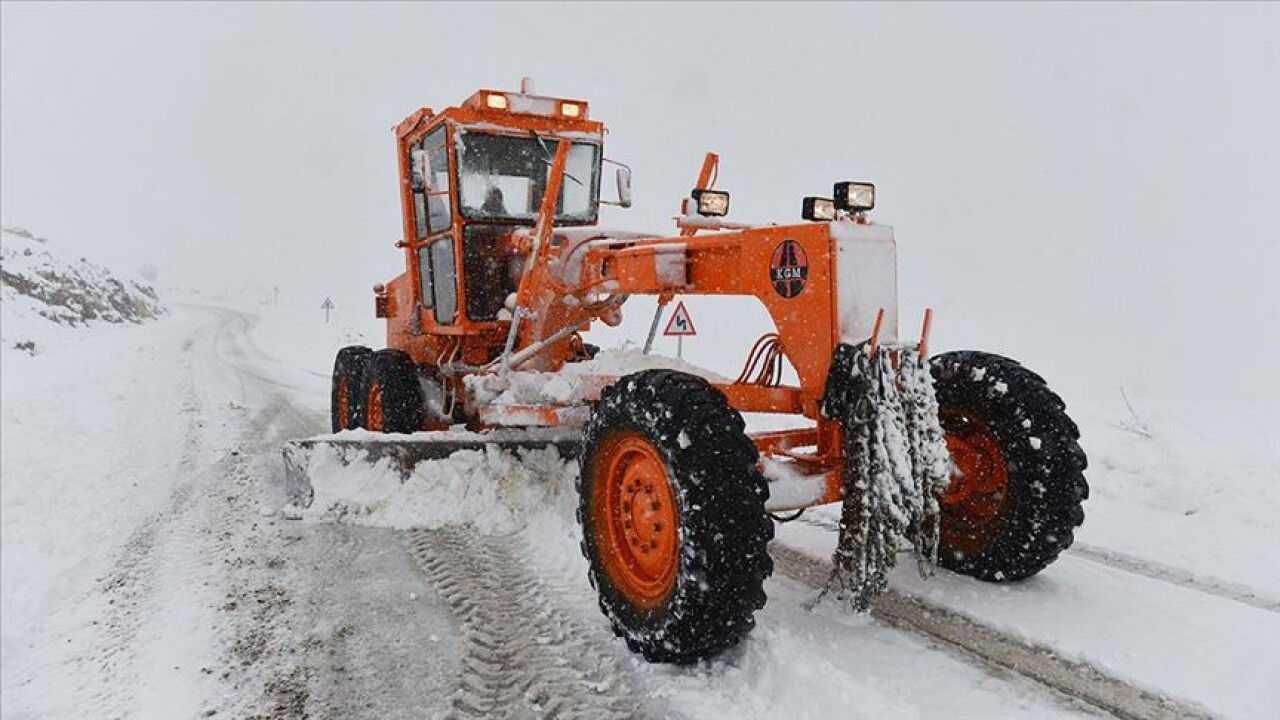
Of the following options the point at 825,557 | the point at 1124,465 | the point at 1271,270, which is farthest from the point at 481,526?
the point at 1271,270

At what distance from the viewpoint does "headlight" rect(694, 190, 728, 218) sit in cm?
416

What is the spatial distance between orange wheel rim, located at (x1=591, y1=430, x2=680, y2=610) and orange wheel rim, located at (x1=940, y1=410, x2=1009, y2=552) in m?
1.44

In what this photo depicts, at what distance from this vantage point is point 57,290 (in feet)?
86.0

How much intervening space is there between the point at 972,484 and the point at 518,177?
3968mm

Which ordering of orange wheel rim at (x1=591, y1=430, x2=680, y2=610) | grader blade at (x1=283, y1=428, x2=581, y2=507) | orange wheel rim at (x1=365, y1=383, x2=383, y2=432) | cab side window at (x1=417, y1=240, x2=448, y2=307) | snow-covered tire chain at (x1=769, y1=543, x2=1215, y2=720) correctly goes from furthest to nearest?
cab side window at (x1=417, y1=240, x2=448, y2=307) → orange wheel rim at (x1=365, y1=383, x2=383, y2=432) → grader blade at (x1=283, y1=428, x2=581, y2=507) → orange wheel rim at (x1=591, y1=430, x2=680, y2=610) → snow-covered tire chain at (x1=769, y1=543, x2=1215, y2=720)

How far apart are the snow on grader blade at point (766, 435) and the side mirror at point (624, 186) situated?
653mm

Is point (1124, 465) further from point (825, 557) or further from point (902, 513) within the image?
point (902, 513)

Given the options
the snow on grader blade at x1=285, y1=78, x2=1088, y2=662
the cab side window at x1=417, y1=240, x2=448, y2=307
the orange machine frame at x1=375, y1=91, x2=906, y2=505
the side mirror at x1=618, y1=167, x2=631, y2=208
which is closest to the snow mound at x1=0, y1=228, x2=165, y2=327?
the cab side window at x1=417, y1=240, x2=448, y2=307

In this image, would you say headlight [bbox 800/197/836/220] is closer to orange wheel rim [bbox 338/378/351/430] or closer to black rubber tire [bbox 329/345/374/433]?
black rubber tire [bbox 329/345/374/433]

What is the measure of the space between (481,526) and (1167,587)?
3587 mm

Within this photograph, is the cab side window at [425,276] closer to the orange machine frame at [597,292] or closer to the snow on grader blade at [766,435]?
the orange machine frame at [597,292]

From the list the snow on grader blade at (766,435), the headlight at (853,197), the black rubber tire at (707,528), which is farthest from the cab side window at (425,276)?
the headlight at (853,197)

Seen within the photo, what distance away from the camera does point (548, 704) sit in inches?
121

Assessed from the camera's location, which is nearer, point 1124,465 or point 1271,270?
point 1124,465
